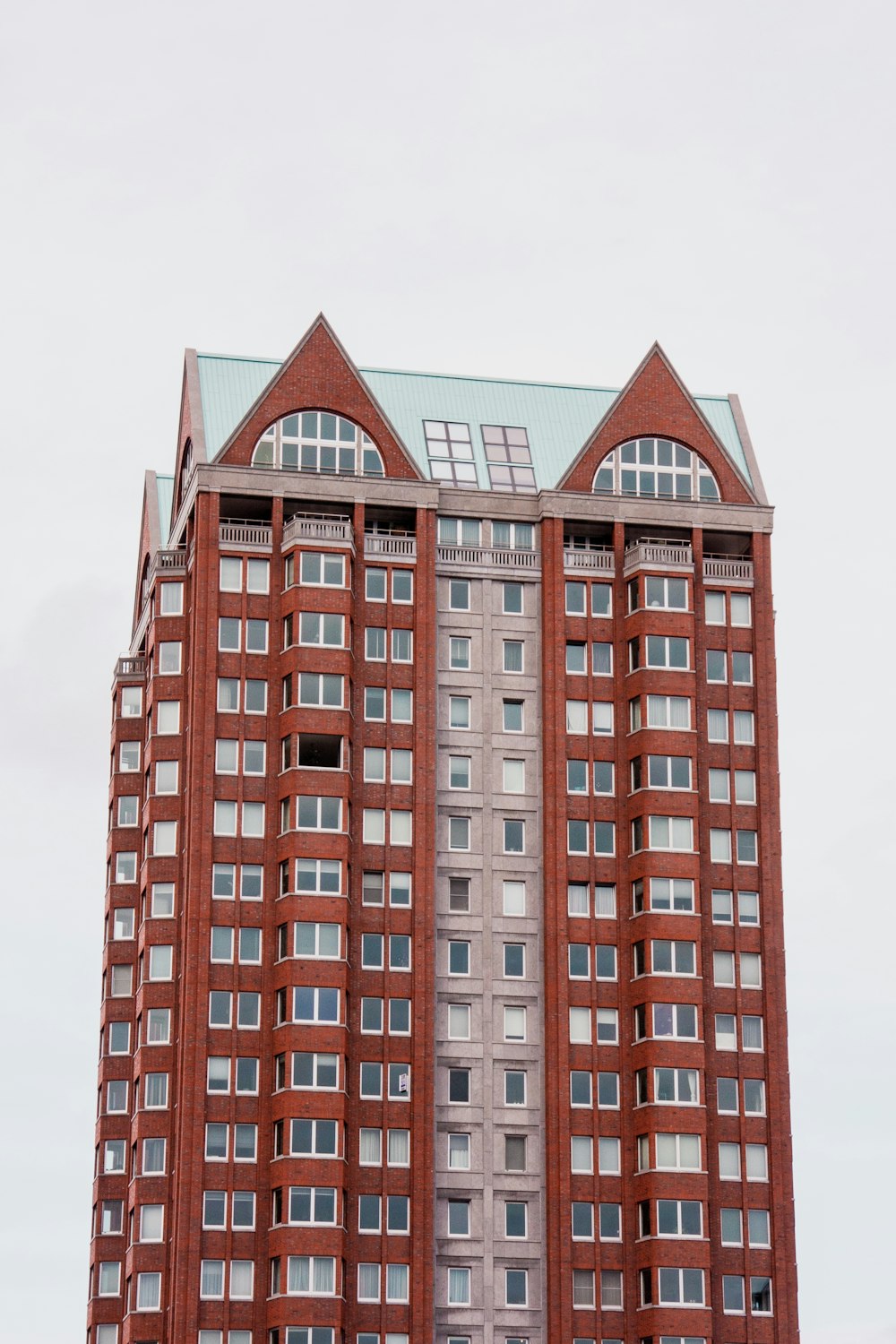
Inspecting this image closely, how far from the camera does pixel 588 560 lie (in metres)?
129

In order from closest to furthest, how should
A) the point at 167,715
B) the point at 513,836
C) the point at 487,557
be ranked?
1. the point at 513,836
2. the point at 167,715
3. the point at 487,557

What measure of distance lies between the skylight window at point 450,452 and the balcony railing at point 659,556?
931cm

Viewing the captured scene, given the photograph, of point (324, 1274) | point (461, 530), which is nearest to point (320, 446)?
point (461, 530)

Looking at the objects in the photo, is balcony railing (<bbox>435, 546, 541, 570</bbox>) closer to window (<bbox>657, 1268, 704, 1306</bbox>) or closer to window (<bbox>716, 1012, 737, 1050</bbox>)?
window (<bbox>716, 1012, 737, 1050</bbox>)

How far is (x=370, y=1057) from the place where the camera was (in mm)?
119312

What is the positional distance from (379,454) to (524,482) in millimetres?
8529

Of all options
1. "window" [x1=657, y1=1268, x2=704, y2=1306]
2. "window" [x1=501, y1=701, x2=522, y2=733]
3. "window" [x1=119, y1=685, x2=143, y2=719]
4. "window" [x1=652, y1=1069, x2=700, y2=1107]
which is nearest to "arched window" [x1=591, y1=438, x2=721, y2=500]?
"window" [x1=501, y1=701, x2=522, y2=733]

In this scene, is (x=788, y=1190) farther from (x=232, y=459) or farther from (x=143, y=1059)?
(x=232, y=459)

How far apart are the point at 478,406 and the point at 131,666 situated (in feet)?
74.1

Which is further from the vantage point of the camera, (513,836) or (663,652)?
(663,652)

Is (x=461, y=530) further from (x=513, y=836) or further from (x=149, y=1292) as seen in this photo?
(x=149, y=1292)

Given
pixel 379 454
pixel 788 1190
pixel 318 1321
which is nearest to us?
pixel 318 1321

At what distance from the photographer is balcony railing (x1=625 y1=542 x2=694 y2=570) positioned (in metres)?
128

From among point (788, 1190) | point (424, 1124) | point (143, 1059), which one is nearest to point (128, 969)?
point (143, 1059)
